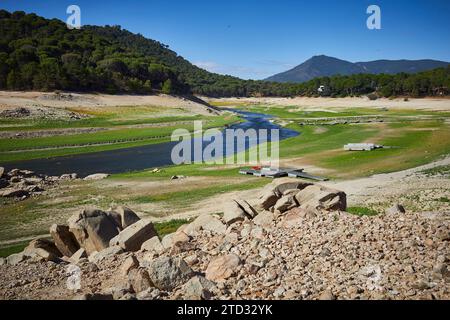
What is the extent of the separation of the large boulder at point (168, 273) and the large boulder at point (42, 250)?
20.0 ft

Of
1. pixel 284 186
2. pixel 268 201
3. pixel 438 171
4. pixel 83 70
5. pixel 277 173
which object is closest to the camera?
pixel 268 201

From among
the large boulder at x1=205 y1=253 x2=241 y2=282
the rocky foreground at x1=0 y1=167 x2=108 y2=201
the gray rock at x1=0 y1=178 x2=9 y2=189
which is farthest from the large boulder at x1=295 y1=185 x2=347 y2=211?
the gray rock at x1=0 y1=178 x2=9 y2=189

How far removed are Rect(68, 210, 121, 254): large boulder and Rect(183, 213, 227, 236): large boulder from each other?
3447 millimetres

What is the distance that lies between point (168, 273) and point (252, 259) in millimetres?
2848

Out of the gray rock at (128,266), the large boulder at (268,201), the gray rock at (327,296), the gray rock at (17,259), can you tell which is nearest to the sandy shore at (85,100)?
the gray rock at (17,259)

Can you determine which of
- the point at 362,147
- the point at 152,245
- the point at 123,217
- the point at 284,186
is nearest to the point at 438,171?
the point at 362,147

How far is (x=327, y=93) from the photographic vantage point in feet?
572

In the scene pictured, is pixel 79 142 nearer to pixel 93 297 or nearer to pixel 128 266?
pixel 128 266

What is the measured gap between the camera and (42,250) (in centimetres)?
1584

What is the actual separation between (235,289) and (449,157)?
3394 cm

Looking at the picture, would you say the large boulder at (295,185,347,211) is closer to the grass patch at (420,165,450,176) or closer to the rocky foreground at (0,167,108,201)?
the grass patch at (420,165,450,176)

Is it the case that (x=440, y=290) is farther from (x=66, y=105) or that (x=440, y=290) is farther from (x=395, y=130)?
(x=66, y=105)

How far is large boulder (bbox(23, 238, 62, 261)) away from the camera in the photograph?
50.8ft
